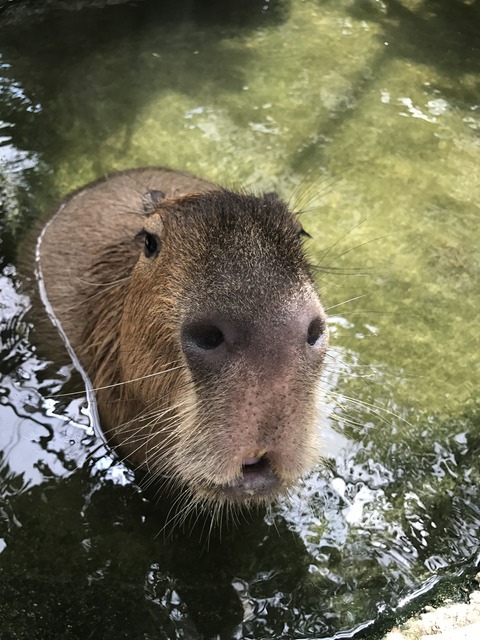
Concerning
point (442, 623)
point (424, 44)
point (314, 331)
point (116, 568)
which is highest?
point (314, 331)

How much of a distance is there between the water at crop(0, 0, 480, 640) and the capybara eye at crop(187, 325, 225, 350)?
86cm

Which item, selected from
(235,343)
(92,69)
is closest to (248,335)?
(235,343)

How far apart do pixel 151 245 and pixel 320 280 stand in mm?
1268

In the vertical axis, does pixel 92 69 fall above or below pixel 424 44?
below

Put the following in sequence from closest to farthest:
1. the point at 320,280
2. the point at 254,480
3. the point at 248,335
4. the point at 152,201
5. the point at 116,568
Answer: the point at 248,335
the point at 254,480
the point at 116,568
the point at 152,201
the point at 320,280

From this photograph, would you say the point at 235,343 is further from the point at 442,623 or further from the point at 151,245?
the point at 442,623

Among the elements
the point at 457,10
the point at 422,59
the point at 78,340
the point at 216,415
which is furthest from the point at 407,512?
the point at 457,10

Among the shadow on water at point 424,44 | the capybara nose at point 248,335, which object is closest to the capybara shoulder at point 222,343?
the capybara nose at point 248,335

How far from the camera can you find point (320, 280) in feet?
12.1

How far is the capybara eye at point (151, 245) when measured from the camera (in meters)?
2.63

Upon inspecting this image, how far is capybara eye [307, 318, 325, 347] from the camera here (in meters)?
2.05

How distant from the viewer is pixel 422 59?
5.96m

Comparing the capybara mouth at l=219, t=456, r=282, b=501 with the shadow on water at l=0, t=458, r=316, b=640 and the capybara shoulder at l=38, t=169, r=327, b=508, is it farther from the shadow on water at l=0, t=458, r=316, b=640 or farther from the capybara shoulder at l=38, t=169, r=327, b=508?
the shadow on water at l=0, t=458, r=316, b=640

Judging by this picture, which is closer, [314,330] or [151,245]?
[314,330]
